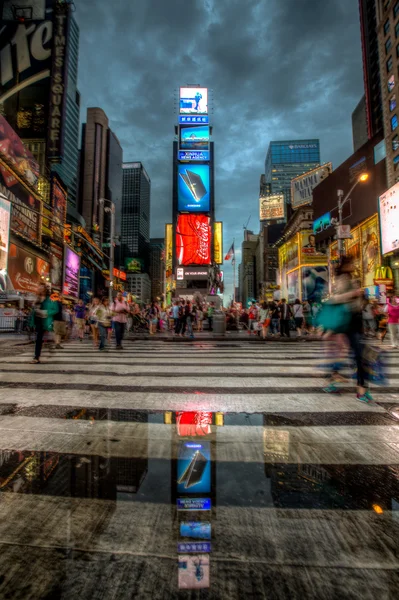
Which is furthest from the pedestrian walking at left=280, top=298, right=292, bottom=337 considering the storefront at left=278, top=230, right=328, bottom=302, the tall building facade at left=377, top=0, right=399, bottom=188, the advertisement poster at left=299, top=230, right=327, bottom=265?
the advertisement poster at left=299, top=230, right=327, bottom=265

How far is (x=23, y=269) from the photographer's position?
3075 centimetres

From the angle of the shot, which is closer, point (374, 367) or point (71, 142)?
point (374, 367)

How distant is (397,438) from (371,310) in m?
12.6

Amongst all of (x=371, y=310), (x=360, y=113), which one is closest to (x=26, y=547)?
(x=371, y=310)

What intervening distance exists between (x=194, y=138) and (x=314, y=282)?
31728mm

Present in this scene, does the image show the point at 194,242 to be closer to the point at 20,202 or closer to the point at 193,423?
the point at 20,202

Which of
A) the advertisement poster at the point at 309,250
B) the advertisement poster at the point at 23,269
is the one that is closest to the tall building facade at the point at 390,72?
the advertisement poster at the point at 309,250

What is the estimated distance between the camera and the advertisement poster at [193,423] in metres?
3.02

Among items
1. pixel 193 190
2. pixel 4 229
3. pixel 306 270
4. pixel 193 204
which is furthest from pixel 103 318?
pixel 193 190

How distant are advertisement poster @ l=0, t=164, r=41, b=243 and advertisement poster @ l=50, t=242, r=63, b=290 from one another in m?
5.03

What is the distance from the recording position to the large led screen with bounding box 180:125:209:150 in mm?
57625

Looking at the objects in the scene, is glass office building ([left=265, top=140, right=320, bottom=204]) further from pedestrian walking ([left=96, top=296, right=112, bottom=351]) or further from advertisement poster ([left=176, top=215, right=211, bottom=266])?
pedestrian walking ([left=96, top=296, right=112, bottom=351])

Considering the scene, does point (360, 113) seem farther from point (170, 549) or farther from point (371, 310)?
point (170, 549)

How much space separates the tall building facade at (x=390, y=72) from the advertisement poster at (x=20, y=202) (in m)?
35.1
